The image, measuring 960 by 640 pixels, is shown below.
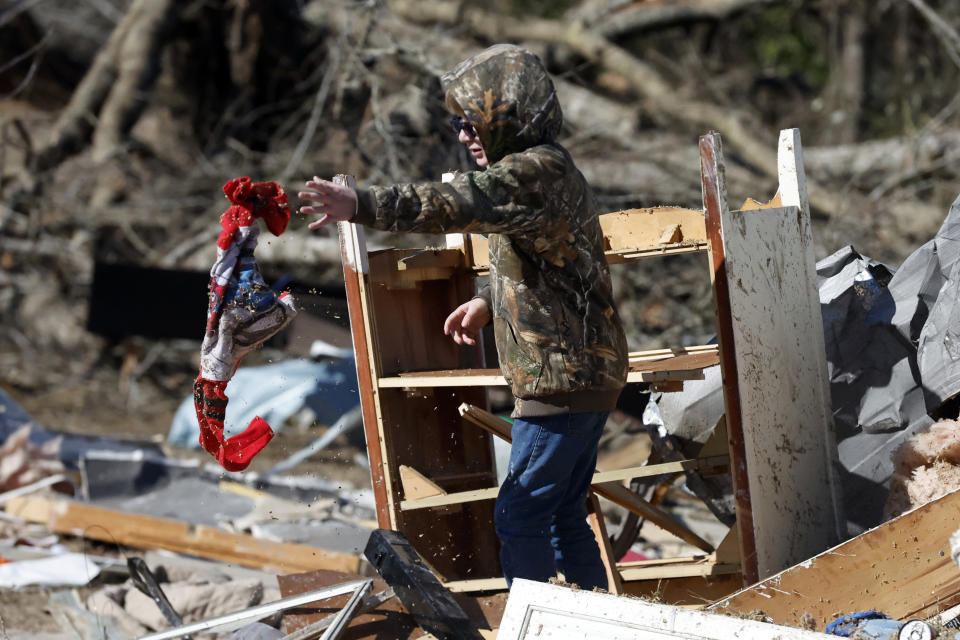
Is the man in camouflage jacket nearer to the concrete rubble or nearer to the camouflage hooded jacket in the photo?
the camouflage hooded jacket

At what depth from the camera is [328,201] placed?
7.27 ft

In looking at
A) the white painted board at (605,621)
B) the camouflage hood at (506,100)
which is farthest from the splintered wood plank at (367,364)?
the white painted board at (605,621)

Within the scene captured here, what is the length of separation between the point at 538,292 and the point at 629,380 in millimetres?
393

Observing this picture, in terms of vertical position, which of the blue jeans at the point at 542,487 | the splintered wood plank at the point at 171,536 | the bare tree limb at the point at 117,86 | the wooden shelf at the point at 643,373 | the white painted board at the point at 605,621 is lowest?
the splintered wood plank at the point at 171,536

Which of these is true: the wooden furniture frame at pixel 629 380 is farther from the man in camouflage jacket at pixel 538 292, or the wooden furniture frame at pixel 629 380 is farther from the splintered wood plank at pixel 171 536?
the splintered wood plank at pixel 171 536

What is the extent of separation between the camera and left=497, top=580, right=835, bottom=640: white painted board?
2.16 metres

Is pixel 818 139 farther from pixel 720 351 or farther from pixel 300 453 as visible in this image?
pixel 720 351

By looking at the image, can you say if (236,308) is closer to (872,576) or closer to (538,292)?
(538,292)

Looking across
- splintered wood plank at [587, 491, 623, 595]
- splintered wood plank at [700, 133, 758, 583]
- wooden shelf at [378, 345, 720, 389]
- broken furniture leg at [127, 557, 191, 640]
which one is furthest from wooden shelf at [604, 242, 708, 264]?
broken furniture leg at [127, 557, 191, 640]

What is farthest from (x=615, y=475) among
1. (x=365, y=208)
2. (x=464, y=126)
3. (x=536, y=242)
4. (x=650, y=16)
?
(x=650, y=16)

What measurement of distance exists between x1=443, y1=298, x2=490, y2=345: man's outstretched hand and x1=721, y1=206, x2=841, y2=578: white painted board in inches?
27.5

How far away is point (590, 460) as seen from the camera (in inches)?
110

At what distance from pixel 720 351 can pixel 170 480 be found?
155 inches

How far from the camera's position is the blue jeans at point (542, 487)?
2.65 meters
